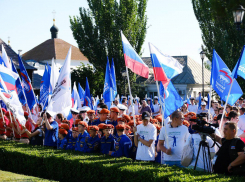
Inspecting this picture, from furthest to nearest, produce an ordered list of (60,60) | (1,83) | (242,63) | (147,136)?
1. (60,60)
2. (1,83)
3. (242,63)
4. (147,136)

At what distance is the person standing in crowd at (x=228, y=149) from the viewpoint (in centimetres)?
612

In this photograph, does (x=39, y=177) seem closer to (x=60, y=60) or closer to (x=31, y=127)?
(x=31, y=127)

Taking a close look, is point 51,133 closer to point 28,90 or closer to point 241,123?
point 28,90

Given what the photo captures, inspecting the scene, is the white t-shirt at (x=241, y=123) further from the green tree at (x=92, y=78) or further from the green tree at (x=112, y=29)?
the green tree at (x=92, y=78)

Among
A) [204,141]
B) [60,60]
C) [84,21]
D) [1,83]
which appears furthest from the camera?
[60,60]

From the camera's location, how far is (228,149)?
6184 mm

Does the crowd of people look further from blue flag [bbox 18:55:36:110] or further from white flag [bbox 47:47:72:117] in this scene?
blue flag [bbox 18:55:36:110]

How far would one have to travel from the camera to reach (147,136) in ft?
25.1

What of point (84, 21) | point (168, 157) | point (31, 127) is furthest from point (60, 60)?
point (168, 157)

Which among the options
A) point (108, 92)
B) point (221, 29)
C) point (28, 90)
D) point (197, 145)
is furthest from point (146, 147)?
point (221, 29)

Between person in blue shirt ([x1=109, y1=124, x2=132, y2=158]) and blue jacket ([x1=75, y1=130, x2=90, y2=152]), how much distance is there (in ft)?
3.26

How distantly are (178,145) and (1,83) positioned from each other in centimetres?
566

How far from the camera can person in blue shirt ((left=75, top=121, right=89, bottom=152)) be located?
8828 mm

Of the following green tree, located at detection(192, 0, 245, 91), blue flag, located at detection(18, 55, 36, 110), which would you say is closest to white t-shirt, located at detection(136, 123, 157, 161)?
blue flag, located at detection(18, 55, 36, 110)
